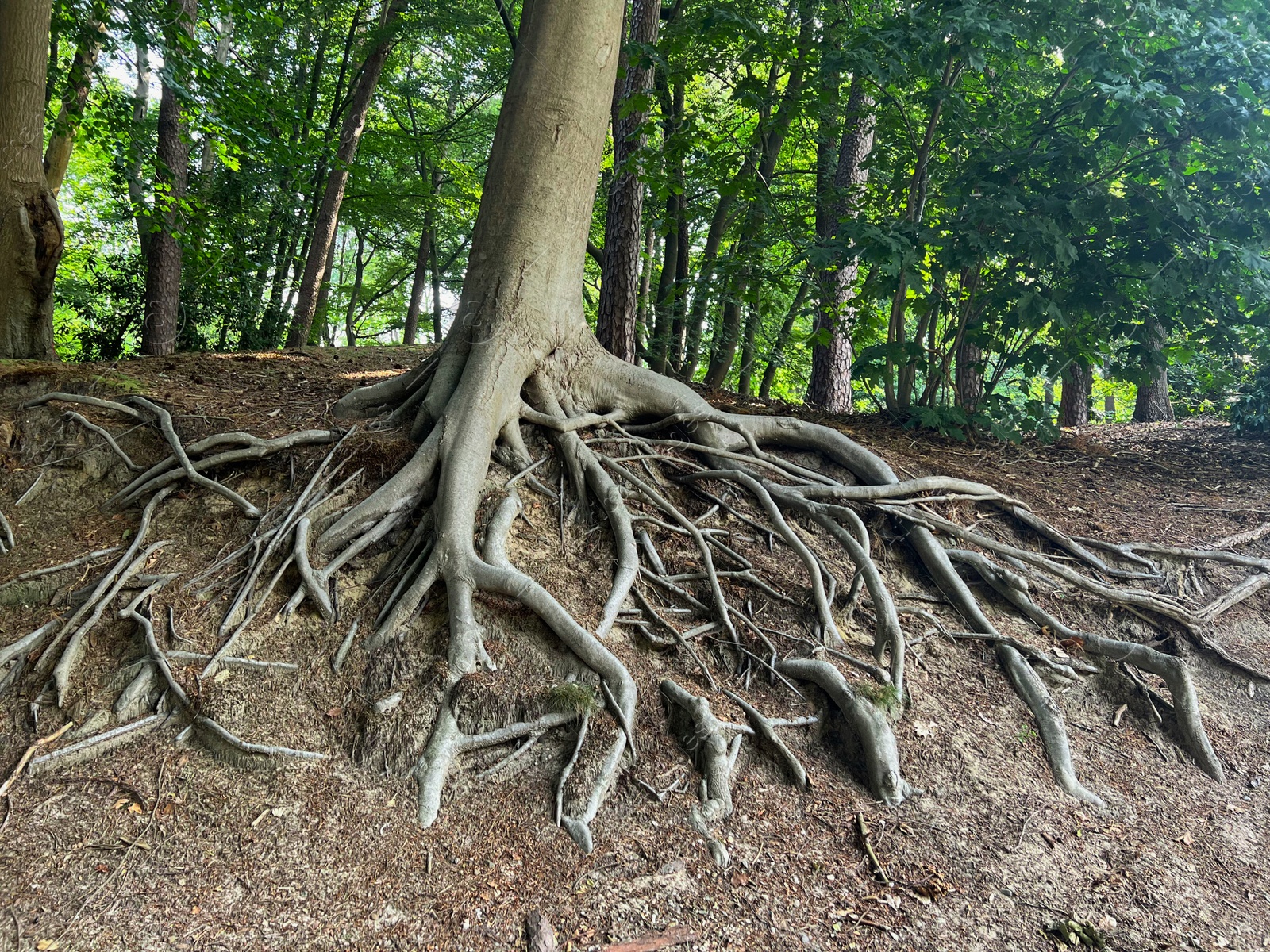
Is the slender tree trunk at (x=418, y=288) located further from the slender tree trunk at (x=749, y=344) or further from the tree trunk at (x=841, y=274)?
the tree trunk at (x=841, y=274)

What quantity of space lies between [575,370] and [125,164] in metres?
6.04

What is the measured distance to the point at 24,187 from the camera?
583 cm

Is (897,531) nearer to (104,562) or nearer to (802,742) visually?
(802,742)

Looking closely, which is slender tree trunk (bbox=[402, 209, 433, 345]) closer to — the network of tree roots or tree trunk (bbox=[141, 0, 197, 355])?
tree trunk (bbox=[141, 0, 197, 355])

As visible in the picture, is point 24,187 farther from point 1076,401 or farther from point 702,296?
→ point 1076,401

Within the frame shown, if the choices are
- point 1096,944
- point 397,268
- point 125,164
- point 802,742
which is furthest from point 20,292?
point 397,268

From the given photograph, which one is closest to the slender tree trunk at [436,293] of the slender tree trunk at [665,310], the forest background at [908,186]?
the forest background at [908,186]

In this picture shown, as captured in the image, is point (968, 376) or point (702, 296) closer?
point (702, 296)

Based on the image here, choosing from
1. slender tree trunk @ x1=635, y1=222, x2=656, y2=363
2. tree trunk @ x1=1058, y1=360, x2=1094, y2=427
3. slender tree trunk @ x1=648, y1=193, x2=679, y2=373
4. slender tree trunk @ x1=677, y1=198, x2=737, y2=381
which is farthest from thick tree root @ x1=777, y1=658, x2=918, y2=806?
tree trunk @ x1=1058, y1=360, x2=1094, y2=427

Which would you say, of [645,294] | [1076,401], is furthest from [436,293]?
[1076,401]

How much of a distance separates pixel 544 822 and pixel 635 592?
55.0 inches

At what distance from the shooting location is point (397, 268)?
24250 mm

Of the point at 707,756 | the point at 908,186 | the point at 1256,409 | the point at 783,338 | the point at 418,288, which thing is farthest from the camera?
the point at 418,288

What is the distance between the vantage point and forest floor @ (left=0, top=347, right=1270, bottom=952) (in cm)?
263
